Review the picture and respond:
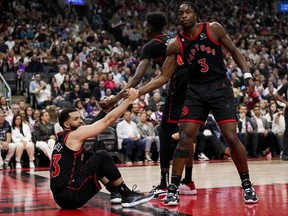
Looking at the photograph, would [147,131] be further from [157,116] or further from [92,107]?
[92,107]

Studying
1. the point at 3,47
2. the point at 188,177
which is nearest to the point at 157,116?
the point at 3,47

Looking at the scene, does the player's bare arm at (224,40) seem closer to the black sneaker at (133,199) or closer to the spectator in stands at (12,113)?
the black sneaker at (133,199)

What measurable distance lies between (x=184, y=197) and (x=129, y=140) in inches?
223

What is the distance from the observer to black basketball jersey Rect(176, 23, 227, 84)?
530 cm

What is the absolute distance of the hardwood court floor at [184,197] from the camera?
4875 mm

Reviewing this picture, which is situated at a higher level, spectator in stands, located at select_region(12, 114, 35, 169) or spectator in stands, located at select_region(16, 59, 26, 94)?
spectator in stands, located at select_region(16, 59, 26, 94)

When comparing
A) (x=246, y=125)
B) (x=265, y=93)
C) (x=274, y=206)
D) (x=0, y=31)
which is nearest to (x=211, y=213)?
(x=274, y=206)

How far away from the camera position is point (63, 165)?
512 cm

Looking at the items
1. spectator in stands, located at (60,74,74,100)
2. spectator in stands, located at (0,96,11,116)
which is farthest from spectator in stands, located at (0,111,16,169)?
spectator in stands, located at (60,74,74,100)

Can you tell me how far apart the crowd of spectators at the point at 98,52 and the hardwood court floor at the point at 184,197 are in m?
3.31

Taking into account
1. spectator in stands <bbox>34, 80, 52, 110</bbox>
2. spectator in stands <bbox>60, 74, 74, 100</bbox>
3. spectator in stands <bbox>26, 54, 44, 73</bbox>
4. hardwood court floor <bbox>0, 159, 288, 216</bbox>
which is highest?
spectator in stands <bbox>26, 54, 44, 73</bbox>

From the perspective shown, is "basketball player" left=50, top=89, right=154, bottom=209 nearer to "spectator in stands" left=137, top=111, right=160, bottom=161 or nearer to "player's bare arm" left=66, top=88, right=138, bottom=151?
"player's bare arm" left=66, top=88, right=138, bottom=151

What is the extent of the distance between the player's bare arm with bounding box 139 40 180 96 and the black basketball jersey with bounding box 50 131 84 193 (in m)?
0.87

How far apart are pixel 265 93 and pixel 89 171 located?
11.7 meters
